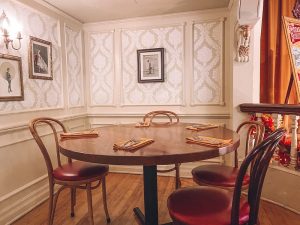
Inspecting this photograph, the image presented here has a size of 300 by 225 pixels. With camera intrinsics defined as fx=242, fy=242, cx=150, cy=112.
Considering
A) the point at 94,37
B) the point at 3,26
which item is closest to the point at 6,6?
the point at 3,26

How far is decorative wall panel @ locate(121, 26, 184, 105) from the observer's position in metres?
3.32

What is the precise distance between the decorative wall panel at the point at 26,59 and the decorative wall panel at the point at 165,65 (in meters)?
0.93

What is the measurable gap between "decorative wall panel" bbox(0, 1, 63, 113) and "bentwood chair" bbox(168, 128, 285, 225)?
72.8 inches

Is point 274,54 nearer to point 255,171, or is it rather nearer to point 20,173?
point 255,171

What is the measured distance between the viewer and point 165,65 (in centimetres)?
336

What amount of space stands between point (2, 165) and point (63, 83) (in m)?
1.29

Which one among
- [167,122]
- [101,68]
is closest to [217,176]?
[167,122]

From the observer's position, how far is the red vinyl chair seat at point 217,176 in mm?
1656

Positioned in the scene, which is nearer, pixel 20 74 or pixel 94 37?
pixel 20 74

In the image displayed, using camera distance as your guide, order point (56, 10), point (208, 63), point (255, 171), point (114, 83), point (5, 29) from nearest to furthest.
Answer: point (255, 171), point (5, 29), point (56, 10), point (208, 63), point (114, 83)

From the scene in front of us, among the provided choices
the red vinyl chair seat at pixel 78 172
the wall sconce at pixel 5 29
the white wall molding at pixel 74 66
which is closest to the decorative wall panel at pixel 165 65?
the white wall molding at pixel 74 66

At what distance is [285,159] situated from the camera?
2391 mm

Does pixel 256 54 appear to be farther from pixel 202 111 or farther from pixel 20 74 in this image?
pixel 20 74

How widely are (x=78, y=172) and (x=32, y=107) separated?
1.15 metres
